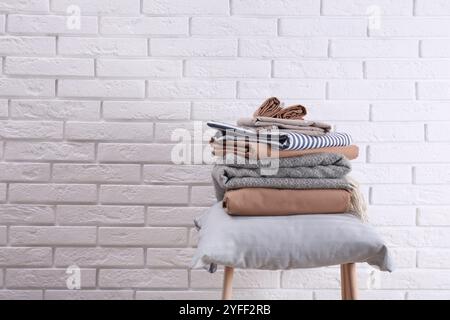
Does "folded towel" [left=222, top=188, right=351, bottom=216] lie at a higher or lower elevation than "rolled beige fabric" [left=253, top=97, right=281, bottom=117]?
lower

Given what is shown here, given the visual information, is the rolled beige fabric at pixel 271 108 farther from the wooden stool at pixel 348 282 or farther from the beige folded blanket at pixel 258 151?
the wooden stool at pixel 348 282

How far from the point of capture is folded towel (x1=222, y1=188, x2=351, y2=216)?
4.33 ft

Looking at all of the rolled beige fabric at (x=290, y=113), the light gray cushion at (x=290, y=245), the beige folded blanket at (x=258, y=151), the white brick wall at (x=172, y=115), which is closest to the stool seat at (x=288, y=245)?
the light gray cushion at (x=290, y=245)

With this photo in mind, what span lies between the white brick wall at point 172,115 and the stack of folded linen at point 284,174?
50cm

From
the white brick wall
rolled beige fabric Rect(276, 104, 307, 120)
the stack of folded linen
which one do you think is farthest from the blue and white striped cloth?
the white brick wall

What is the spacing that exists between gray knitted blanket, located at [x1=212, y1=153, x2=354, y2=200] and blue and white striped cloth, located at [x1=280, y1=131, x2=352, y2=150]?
0.09 feet

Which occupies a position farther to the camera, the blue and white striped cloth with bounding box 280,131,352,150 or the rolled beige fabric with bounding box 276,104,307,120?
the rolled beige fabric with bounding box 276,104,307,120

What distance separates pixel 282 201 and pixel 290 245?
12 centimetres

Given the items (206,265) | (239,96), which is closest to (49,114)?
(239,96)

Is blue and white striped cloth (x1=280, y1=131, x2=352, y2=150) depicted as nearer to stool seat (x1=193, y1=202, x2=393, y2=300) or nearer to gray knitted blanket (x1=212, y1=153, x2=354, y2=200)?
gray knitted blanket (x1=212, y1=153, x2=354, y2=200)

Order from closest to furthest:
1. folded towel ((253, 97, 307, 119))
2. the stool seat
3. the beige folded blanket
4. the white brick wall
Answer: the stool seat → the beige folded blanket → folded towel ((253, 97, 307, 119)) → the white brick wall

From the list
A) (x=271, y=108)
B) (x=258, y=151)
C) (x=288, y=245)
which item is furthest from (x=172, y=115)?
(x=288, y=245)
